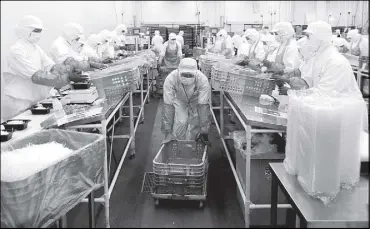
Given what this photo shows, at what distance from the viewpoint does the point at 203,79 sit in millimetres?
3518

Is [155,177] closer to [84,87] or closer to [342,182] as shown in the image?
[84,87]

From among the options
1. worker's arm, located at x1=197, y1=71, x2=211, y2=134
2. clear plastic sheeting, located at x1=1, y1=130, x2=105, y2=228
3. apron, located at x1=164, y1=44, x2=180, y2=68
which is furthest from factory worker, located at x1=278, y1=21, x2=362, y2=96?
apron, located at x1=164, y1=44, x2=180, y2=68

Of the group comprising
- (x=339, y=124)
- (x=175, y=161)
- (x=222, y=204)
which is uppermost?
(x=339, y=124)

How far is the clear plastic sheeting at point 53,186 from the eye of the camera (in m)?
1.48

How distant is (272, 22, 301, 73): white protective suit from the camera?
4.39 metres

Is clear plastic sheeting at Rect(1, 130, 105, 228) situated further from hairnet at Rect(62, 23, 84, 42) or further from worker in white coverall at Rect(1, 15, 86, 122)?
hairnet at Rect(62, 23, 84, 42)

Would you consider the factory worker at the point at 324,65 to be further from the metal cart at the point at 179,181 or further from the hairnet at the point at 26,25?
the hairnet at the point at 26,25

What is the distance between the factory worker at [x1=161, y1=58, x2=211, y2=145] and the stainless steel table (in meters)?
1.71

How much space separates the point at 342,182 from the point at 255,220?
112cm

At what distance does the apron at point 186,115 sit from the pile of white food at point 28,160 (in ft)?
6.44

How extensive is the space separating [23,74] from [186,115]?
60.0 inches

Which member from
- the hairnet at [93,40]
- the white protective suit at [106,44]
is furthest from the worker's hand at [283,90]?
the white protective suit at [106,44]

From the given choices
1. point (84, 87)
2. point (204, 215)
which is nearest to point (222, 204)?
point (204, 215)

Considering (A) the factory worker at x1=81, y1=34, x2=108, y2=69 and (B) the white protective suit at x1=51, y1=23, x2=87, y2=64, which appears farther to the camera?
(A) the factory worker at x1=81, y1=34, x2=108, y2=69
